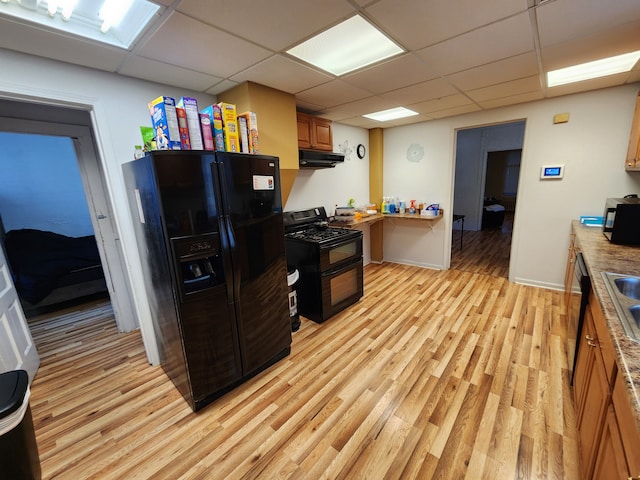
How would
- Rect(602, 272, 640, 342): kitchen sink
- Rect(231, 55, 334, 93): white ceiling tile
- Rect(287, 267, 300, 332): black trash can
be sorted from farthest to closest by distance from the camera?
1. Rect(287, 267, 300, 332): black trash can
2. Rect(231, 55, 334, 93): white ceiling tile
3. Rect(602, 272, 640, 342): kitchen sink

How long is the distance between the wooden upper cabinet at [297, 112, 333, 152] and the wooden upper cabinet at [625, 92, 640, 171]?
302 cm

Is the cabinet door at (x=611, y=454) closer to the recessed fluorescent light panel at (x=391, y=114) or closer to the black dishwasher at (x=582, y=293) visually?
the black dishwasher at (x=582, y=293)

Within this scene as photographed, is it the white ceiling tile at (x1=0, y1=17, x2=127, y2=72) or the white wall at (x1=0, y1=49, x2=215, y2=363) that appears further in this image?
the white wall at (x1=0, y1=49, x2=215, y2=363)

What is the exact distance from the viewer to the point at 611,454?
34.9 inches

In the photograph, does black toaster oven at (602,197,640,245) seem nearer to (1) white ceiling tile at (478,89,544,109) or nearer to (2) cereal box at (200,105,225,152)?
(1) white ceiling tile at (478,89,544,109)

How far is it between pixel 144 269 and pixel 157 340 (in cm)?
65

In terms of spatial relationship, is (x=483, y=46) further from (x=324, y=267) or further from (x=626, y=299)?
(x=324, y=267)

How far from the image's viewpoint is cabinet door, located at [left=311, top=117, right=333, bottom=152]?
306 centimetres

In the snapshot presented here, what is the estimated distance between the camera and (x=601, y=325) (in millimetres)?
1147

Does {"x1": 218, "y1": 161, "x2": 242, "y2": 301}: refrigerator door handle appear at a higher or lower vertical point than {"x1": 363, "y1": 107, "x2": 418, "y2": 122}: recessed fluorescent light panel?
lower

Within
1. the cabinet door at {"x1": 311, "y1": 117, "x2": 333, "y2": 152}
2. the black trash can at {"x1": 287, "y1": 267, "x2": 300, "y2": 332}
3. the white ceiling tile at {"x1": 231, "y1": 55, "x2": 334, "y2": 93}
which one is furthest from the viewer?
the cabinet door at {"x1": 311, "y1": 117, "x2": 333, "y2": 152}

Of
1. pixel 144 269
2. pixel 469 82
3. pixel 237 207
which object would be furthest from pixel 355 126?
pixel 144 269

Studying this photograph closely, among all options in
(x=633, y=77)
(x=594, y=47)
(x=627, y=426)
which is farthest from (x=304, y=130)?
(x=633, y=77)

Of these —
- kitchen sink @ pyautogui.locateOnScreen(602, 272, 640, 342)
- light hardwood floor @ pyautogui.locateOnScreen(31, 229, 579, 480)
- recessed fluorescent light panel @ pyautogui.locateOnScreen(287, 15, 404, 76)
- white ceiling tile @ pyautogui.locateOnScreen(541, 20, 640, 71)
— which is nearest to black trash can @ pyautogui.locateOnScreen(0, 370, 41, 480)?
light hardwood floor @ pyautogui.locateOnScreen(31, 229, 579, 480)
